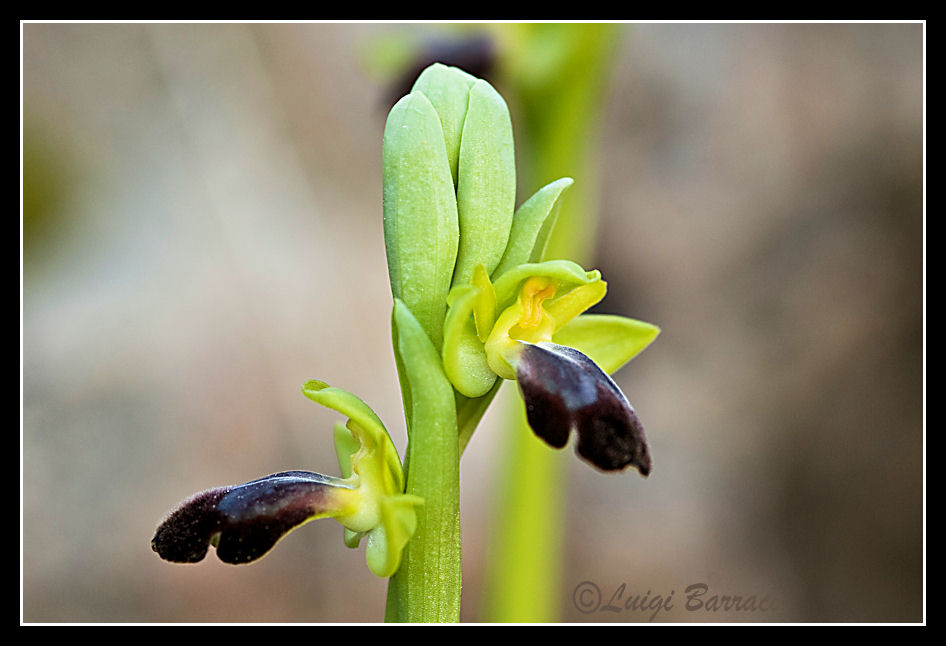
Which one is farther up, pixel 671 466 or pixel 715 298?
pixel 715 298

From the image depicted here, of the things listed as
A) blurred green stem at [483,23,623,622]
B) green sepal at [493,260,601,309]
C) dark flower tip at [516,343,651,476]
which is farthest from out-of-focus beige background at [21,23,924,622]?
dark flower tip at [516,343,651,476]

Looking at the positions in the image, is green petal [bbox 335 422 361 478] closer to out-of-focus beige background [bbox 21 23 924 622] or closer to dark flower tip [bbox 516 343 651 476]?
dark flower tip [bbox 516 343 651 476]

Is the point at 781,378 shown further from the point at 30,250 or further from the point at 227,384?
the point at 30,250

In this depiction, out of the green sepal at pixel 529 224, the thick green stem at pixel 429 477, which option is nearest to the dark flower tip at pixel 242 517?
the thick green stem at pixel 429 477

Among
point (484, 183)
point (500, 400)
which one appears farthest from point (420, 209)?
point (500, 400)

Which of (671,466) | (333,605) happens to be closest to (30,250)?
(333,605)

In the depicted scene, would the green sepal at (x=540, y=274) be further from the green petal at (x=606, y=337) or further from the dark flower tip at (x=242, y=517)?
the dark flower tip at (x=242, y=517)

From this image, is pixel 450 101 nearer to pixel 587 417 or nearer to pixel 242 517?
pixel 587 417
